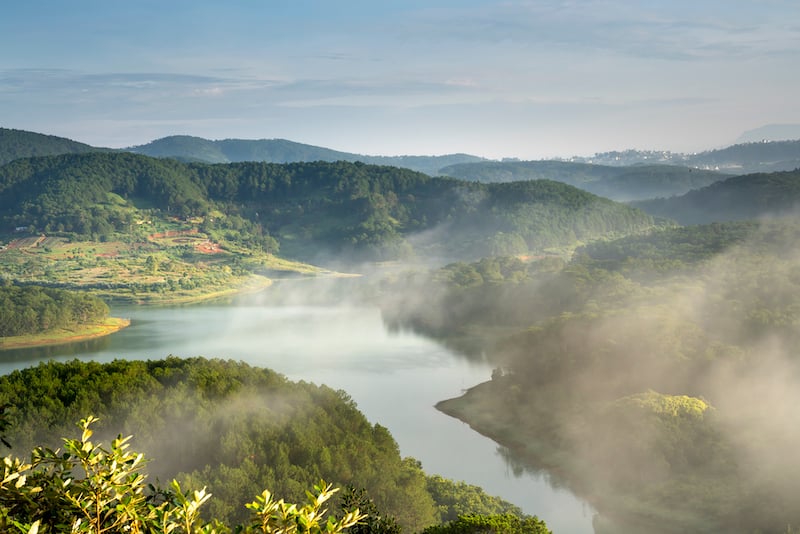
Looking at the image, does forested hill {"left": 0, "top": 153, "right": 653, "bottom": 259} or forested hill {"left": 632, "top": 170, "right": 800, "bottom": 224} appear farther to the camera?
forested hill {"left": 0, "top": 153, "right": 653, "bottom": 259}

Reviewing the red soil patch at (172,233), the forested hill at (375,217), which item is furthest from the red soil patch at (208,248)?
the forested hill at (375,217)

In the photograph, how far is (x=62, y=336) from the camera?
275 ft

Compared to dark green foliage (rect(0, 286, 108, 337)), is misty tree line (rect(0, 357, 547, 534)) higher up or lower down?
higher up

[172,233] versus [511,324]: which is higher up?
[172,233]

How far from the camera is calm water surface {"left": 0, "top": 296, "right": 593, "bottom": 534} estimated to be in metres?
39.5

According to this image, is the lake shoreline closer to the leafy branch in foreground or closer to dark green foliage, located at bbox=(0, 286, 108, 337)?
the leafy branch in foreground

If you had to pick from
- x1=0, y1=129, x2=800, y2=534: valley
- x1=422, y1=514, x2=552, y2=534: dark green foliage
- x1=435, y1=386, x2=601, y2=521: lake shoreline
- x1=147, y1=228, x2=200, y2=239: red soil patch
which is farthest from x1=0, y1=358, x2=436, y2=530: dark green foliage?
x1=147, y1=228, x2=200, y2=239: red soil patch

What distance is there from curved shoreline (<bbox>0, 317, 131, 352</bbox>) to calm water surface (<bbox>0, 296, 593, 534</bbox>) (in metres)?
2.34

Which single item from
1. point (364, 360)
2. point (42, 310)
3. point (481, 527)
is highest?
point (481, 527)

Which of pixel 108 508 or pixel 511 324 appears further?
pixel 511 324

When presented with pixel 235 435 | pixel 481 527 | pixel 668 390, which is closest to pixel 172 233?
pixel 668 390

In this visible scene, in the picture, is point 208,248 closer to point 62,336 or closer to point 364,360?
point 62,336

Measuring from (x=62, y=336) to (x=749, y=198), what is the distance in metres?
154

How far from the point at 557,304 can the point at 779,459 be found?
166 feet
